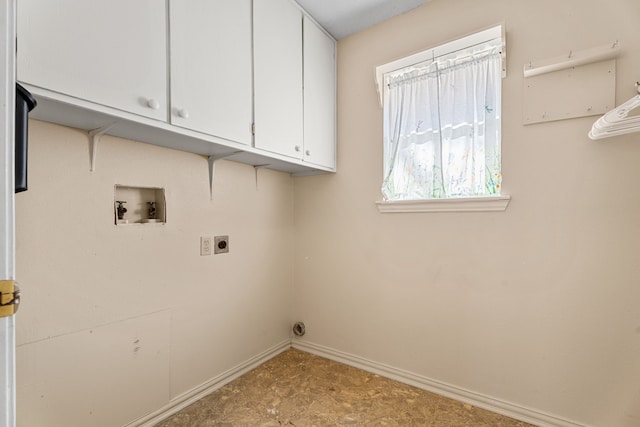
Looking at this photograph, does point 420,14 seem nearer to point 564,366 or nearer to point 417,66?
point 417,66

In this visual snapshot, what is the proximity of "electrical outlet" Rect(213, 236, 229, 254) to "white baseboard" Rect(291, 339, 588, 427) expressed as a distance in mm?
1064

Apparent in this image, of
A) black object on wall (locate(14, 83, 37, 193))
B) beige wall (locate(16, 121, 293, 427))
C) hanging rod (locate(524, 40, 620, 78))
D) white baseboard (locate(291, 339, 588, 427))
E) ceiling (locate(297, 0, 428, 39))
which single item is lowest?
white baseboard (locate(291, 339, 588, 427))

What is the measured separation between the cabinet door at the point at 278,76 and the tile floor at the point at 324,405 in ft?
4.86

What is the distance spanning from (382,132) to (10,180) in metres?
1.88

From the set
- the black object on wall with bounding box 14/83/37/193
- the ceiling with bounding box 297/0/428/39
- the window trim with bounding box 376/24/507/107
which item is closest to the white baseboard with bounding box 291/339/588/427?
the window trim with bounding box 376/24/507/107

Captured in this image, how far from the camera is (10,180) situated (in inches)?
21.4

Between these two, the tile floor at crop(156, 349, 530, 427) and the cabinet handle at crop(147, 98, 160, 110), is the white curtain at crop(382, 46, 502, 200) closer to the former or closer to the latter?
the tile floor at crop(156, 349, 530, 427)

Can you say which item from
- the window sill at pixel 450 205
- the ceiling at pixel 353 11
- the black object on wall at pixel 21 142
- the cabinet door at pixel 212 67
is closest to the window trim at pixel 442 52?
the ceiling at pixel 353 11

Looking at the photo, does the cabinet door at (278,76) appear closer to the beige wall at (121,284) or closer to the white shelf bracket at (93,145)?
the beige wall at (121,284)

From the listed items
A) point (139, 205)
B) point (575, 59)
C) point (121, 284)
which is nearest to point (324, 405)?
point (121, 284)

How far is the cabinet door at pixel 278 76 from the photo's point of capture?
1624 mm

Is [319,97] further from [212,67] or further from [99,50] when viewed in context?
[99,50]

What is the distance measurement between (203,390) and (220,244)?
88 centimetres

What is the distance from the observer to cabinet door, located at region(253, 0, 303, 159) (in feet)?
5.33
